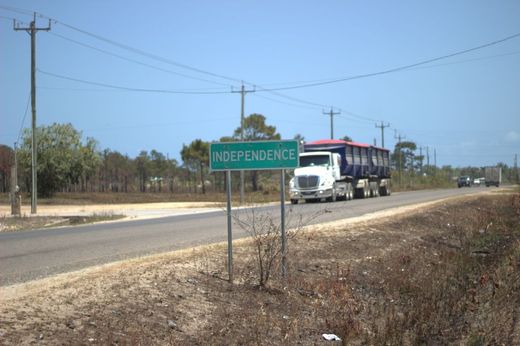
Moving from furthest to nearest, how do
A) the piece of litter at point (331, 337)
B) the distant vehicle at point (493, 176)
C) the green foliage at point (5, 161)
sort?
1. the distant vehicle at point (493, 176)
2. the green foliage at point (5, 161)
3. the piece of litter at point (331, 337)

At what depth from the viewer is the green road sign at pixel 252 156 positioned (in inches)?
341

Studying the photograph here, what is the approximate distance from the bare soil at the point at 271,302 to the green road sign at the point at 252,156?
1832 millimetres

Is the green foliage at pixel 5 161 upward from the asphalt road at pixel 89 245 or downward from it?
upward

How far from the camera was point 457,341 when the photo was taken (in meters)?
7.82

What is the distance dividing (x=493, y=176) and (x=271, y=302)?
9244cm

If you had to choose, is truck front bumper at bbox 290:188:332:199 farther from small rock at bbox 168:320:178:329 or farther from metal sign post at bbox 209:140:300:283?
small rock at bbox 168:320:178:329

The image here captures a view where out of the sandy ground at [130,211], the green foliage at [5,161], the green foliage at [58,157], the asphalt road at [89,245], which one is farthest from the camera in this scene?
the green foliage at [5,161]

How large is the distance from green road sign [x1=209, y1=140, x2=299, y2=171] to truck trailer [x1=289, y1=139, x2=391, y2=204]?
2812cm

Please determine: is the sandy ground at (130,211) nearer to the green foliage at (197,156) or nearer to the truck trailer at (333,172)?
the truck trailer at (333,172)

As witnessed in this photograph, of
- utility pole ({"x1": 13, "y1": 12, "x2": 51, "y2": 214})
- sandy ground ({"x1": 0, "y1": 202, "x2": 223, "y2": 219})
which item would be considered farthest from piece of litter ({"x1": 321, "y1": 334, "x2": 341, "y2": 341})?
utility pole ({"x1": 13, "y1": 12, "x2": 51, "y2": 214})

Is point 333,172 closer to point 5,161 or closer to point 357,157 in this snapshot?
point 357,157

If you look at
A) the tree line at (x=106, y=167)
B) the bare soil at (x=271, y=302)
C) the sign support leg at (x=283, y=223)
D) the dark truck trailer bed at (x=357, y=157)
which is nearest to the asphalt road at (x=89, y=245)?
→ the bare soil at (x=271, y=302)

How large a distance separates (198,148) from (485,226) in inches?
2286

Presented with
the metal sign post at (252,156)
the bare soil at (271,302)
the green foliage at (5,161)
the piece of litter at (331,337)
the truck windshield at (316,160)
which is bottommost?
the piece of litter at (331,337)
